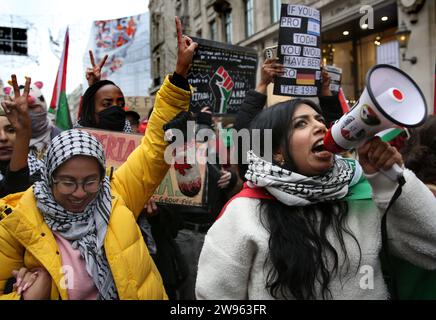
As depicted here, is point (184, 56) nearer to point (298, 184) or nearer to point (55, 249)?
point (298, 184)

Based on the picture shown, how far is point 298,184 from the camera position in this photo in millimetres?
1396

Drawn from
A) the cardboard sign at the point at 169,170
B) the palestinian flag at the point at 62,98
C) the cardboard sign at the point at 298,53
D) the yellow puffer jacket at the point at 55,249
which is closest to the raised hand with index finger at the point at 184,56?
the yellow puffer jacket at the point at 55,249

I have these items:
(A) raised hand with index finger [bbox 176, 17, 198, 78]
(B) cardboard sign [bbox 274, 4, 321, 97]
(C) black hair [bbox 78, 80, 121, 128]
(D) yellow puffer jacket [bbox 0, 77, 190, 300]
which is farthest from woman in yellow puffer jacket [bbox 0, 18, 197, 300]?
(B) cardboard sign [bbox 274, 4, 321, 97]

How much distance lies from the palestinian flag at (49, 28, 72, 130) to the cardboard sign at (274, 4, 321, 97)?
2.33 m

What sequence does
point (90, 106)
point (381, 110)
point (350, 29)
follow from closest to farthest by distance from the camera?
point (381, 110), point (90, 106), point (350, 29)

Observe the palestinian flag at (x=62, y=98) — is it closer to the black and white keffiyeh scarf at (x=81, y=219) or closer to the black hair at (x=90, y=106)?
the black hair at (x=90, y=106)

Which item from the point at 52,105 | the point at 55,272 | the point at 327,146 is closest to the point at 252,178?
the point at 327,146

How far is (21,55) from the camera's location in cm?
722

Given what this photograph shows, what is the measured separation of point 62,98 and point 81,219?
117 inches

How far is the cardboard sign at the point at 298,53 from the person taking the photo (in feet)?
9.34

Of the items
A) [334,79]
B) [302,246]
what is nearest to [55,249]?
[302,246]

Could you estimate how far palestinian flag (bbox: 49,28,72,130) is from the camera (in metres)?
4.14

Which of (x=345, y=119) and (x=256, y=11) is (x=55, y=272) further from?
(x=256, y=11)

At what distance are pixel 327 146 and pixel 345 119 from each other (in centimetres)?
12
